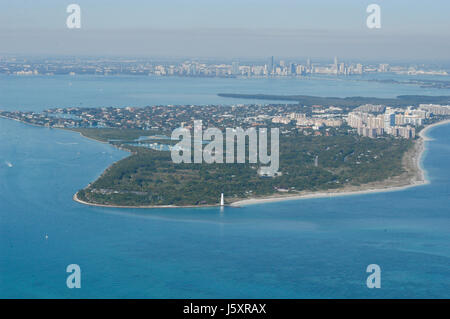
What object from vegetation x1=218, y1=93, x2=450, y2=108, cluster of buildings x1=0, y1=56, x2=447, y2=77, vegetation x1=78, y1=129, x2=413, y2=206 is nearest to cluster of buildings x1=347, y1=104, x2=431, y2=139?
vegetation x1=78, y1=129, x2=413, y2=206

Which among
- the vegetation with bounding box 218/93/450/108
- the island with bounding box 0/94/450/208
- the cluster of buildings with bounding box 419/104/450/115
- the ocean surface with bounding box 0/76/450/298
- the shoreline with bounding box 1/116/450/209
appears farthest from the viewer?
the vegetation with bounding box 218/93/450/108

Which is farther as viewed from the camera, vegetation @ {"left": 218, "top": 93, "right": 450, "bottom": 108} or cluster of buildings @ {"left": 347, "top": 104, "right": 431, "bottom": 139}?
vegetation @ {"left": 218, "top": 93, "right": 450, "bottom": 108}

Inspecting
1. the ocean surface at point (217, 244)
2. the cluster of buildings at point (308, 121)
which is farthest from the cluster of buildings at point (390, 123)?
the ocean surface at point (217, 244)

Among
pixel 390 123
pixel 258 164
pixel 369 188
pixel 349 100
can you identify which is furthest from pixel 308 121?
pixel 369 188

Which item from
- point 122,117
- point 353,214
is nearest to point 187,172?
point 353,214

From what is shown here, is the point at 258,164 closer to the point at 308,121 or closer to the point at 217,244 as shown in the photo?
the point at 217,244

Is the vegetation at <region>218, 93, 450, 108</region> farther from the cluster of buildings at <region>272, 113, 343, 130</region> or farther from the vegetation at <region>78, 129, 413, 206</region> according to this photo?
the vegetation at <region>78, 129, 413, 206</region>
